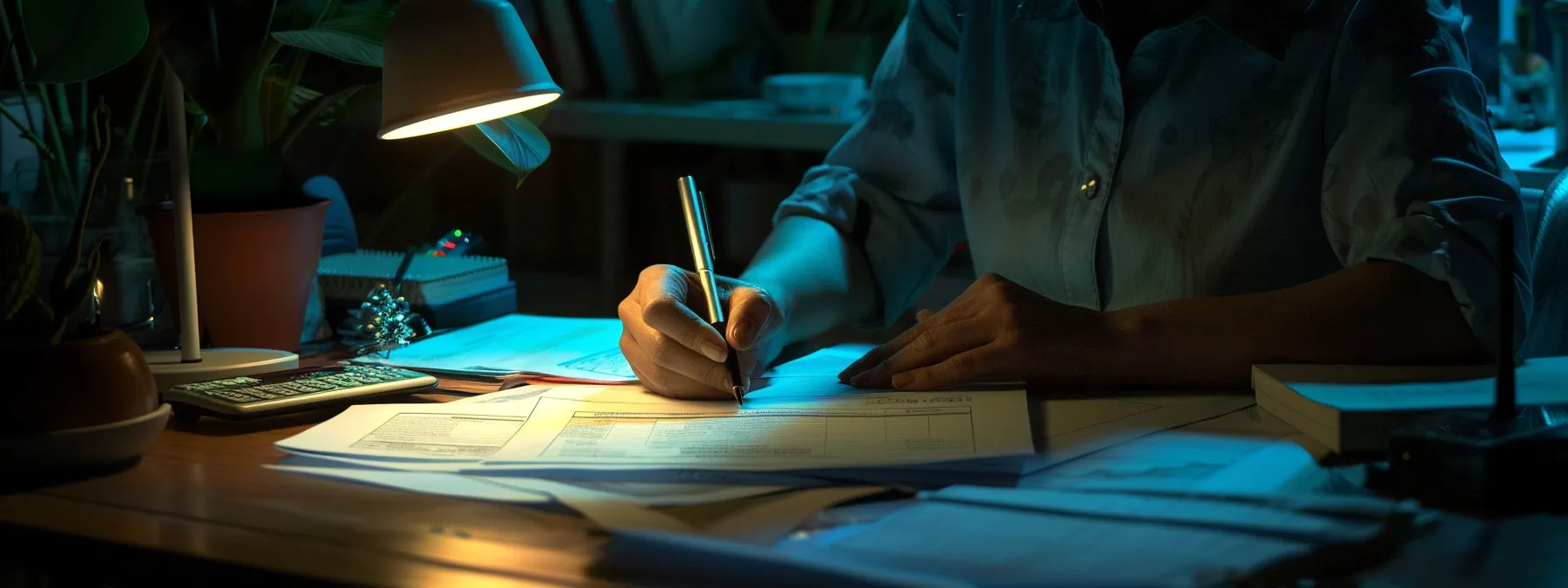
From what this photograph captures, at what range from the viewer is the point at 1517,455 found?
2.07 feet

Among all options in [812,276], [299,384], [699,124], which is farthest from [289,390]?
[699,124]

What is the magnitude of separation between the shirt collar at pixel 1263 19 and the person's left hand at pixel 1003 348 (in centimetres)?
36

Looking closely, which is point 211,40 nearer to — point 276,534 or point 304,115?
point 304,115

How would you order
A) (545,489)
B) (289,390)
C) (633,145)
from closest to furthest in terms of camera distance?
(545,489) → (289,390) → (633,145)

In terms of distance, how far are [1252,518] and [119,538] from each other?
0.53 meters

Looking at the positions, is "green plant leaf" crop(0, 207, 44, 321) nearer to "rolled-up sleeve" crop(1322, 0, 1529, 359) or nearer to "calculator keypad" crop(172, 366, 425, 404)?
"calculator keypad" crop(172, 366, 425, 404)

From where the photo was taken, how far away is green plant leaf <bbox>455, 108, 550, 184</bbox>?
116 centimetres

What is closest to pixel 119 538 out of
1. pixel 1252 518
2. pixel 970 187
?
pixel 1252 518

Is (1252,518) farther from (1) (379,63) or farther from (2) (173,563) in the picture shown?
(1) (379,63)

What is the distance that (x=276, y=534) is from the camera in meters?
0.62

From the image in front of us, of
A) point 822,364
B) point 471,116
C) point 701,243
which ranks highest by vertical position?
point 471,116

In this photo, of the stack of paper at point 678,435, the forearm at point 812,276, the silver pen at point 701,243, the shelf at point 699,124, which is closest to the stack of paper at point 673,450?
the stack of paper at point 678,435

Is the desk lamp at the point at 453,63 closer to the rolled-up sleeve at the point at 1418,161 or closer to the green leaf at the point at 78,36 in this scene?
the green leaf at the point at 78,36

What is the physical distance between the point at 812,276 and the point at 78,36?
0.63 meters
